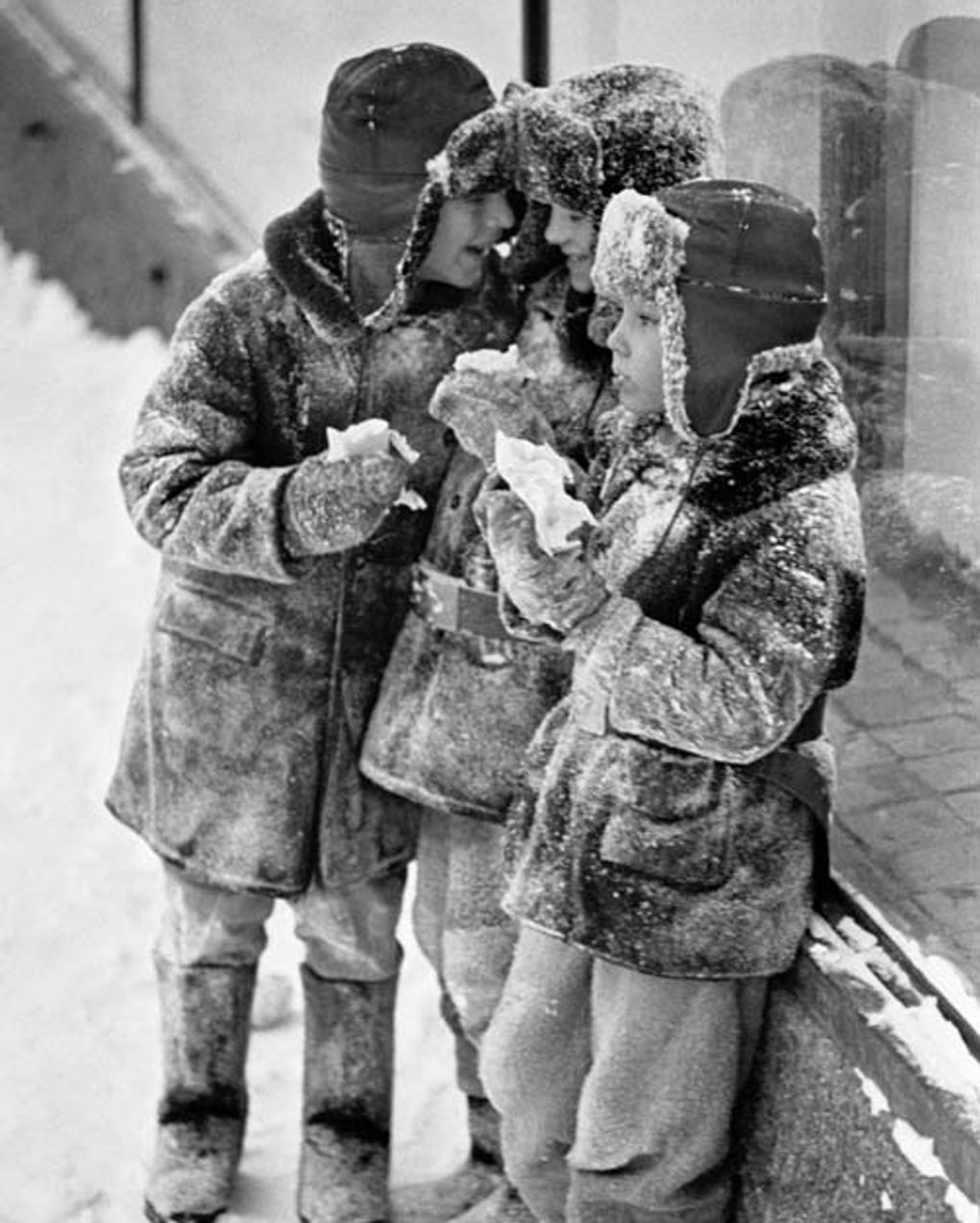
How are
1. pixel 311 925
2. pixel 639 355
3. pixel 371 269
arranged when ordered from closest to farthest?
pixel 639 355 < pixel 371 269 < pixel 311 925

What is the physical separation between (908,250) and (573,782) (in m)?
0.87

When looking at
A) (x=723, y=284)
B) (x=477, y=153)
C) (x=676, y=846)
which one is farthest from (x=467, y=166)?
(x=676, y=846)

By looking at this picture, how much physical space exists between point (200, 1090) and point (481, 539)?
1.13 metres

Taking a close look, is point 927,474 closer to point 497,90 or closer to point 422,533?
point 422,533

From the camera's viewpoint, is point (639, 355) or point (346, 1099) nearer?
point (639, 355)

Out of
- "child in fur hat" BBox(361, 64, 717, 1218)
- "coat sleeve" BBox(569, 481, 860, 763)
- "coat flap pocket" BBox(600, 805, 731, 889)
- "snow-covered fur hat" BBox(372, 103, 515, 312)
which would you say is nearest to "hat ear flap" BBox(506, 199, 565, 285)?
"child in fur hat" BBox(361, 64, 717, 1218)

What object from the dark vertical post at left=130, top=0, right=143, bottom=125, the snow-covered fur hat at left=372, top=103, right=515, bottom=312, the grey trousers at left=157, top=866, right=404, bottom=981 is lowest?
the grey trousers at left=157, top=866, right=404, bottom=981

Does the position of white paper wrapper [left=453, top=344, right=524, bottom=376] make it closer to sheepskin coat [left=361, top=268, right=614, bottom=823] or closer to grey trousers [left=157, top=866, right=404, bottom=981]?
sheepskin coat [left=361, top=268, right=614, bottom=823]

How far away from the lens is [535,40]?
234 inches

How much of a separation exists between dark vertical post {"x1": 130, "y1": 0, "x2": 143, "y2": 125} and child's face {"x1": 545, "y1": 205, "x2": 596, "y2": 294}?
Answer: 13.1ft

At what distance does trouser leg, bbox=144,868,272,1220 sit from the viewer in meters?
4.38

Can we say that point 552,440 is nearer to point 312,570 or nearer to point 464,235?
point 464,235

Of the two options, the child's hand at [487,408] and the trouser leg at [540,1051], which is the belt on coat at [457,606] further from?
the trouser leg at [540,1051]

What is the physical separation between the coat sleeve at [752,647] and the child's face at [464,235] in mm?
758
